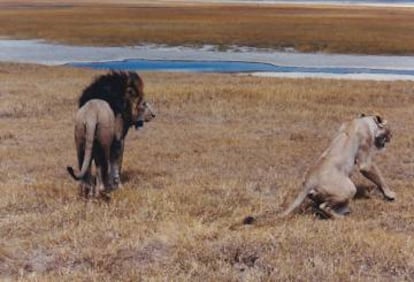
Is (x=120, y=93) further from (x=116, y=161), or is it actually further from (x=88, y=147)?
(x=88, y=147)

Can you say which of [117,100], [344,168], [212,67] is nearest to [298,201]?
[344,168]

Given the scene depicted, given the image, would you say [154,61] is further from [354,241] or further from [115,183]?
[354,241]

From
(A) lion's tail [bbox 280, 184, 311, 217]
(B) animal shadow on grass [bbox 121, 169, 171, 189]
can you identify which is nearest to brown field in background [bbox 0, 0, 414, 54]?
(B) animal shadow on grass [bbox 121, 169, 171, 189]

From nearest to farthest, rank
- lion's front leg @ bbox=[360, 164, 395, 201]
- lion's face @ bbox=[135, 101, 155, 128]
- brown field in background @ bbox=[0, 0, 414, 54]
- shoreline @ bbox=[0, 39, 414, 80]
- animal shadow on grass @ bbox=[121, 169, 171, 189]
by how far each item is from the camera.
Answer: lion's front leg @ bbox=[360, 164, 395, 201] < lion's face @ bbox=[135, 101, 155, 128] < animal shadow on grass @ bbox=[121, 169, 171, 189] < shoreline @ bbox=[0, 39, 414, 80] < brown field in background @ bbox=[0, 0, 414, 54]

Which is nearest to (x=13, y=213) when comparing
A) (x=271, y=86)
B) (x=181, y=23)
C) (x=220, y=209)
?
(x=220, y=209)

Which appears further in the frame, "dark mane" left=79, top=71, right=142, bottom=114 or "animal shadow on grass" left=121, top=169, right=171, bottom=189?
"animal shadow on grass" left=121, top=169, right=171, bottom=189

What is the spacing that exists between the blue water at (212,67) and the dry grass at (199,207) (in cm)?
1881

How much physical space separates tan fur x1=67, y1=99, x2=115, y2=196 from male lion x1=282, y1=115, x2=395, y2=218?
252 centimetres

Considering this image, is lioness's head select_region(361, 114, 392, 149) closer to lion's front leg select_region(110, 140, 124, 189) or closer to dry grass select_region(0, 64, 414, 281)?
dry grass select_region(0, 64, 414, 281)

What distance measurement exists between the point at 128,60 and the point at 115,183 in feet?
109

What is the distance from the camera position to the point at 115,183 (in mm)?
11477

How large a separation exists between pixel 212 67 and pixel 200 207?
101 ft

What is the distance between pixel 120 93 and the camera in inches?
452

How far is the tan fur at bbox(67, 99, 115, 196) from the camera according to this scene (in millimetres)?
10539
